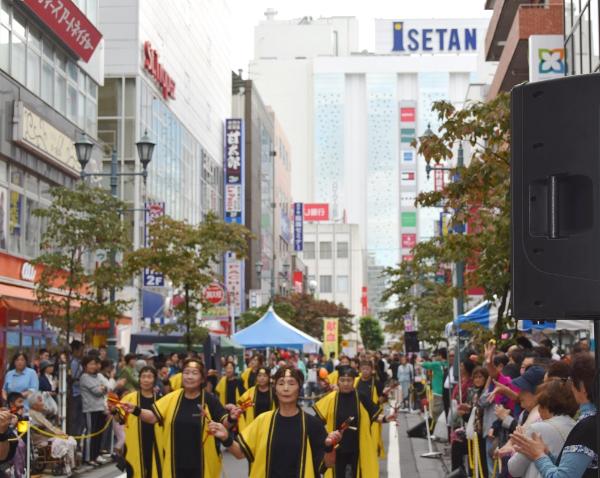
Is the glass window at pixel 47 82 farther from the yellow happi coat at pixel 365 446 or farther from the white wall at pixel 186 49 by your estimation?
the yellow happi coat at pixel 365 446

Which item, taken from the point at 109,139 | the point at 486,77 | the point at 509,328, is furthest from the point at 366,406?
the point at 486,77

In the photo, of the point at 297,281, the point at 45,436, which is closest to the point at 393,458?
the point at 45,436

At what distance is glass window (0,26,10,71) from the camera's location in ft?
101

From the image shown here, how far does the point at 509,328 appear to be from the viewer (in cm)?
2014

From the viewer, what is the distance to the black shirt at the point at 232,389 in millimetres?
20453

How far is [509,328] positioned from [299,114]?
518 feet

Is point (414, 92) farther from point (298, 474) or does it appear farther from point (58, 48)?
point (298, 474)

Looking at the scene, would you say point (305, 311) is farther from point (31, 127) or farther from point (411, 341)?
point (31, 127)

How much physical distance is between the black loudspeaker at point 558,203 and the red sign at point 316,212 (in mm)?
164800

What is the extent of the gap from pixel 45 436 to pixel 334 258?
515 feet

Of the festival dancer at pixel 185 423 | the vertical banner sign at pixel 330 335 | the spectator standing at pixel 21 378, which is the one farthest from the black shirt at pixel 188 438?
the vertical banner sign at pixel 330 335

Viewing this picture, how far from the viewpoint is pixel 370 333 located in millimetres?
164625

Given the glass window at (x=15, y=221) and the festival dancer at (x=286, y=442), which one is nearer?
the festival dancer at (x=286, y=442)

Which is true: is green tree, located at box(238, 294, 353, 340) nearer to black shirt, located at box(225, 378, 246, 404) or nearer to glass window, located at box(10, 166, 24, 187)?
glass window, located at box(10, 166, 24, 187)
